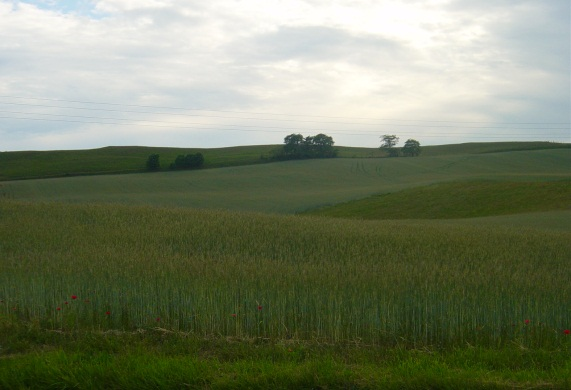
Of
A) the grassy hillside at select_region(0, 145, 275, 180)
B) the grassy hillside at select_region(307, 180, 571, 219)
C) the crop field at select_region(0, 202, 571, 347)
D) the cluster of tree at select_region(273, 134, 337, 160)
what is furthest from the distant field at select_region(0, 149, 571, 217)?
the crop field at select_region(0, 202, 571, 347)

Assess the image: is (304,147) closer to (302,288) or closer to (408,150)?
(408,150)

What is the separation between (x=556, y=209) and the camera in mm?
39750

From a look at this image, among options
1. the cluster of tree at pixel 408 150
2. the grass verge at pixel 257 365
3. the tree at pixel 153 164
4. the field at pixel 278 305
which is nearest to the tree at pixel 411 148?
the cluster of tree at pixel 408 150

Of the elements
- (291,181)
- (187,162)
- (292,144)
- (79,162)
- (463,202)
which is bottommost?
(463,202)

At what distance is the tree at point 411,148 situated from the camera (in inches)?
3610

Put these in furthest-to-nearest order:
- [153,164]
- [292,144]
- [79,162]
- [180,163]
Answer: [292,144] → [79,162] → [180,163] → [153,164]

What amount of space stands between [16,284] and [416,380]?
26.4ft

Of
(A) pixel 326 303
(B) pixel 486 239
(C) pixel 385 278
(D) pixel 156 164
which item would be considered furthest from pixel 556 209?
(D) pixel 156 164

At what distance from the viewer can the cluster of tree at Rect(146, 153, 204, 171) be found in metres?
69.9

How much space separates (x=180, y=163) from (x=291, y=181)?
Result: 1550 centimetres

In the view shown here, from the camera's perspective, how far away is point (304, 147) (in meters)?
80.9

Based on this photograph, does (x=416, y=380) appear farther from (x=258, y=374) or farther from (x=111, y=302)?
(x=111, y=302)

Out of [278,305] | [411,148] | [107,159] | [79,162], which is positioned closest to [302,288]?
[278,305]

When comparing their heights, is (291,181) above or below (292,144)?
below
